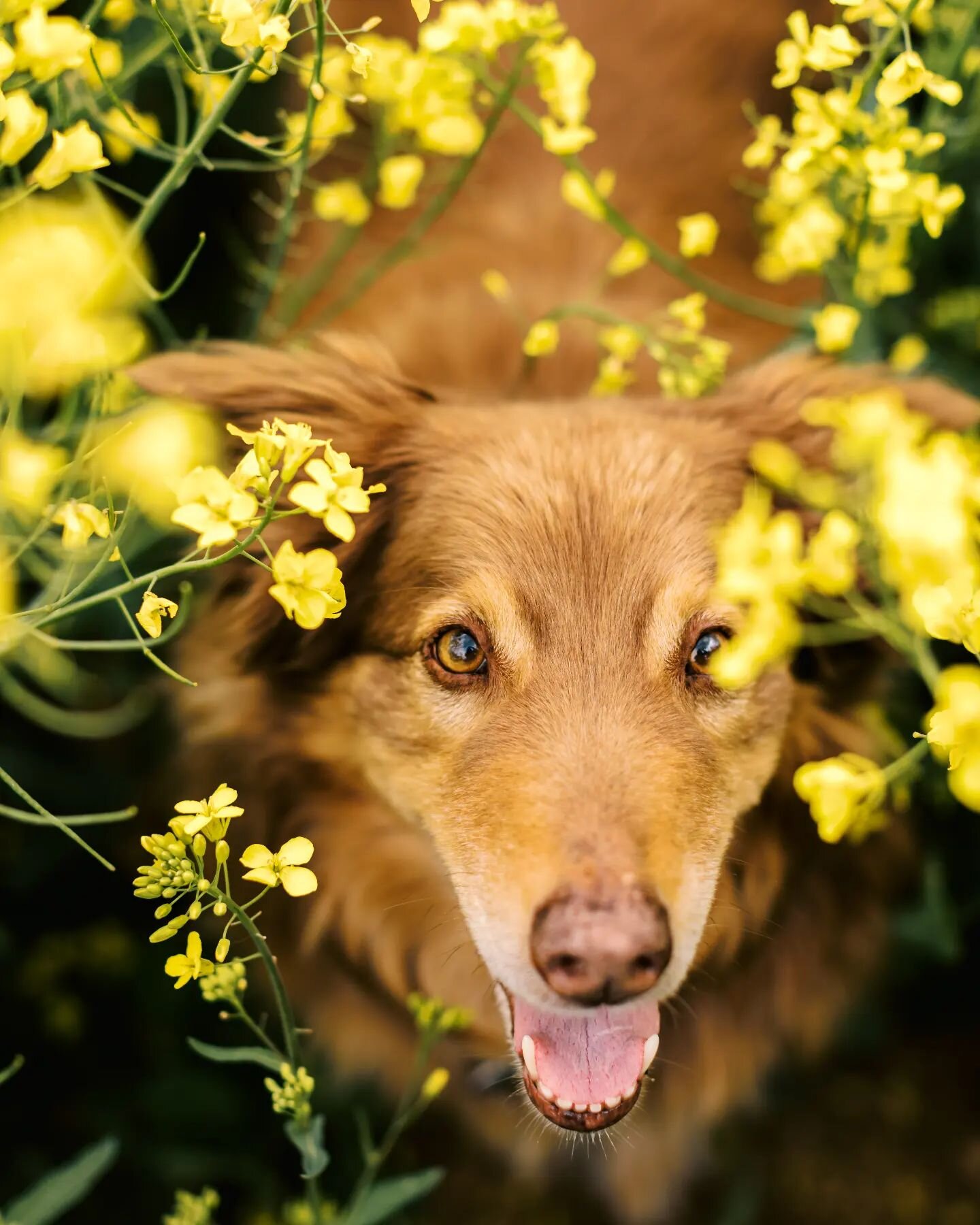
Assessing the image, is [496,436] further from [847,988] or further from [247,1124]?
[247,1124]

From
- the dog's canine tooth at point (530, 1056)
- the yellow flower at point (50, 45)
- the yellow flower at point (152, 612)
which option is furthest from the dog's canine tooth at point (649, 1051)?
the yellow flower at point (50, 45)

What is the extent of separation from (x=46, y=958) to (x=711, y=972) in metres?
1.64

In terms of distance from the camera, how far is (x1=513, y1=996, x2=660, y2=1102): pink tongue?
1732mm

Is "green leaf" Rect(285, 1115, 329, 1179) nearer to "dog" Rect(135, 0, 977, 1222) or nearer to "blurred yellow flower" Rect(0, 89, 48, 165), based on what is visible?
"dog" Rect(135, 0, 977, 1222)

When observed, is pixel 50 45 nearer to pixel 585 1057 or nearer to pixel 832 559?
pixel 832 559

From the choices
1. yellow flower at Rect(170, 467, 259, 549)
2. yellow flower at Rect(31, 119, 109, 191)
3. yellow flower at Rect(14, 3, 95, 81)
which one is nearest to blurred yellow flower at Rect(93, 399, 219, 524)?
yellow flower at Rect(170, 467, 259, 549)

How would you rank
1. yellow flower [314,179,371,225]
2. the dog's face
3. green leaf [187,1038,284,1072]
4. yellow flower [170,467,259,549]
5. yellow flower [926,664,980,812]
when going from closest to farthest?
yellow flower [926,664,980,812] < yellow flower [170,467,259,549] < green leaf [187,1038,284,1072] < the dog's face < yellow flower [314,179,371,225]

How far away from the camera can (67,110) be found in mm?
1595

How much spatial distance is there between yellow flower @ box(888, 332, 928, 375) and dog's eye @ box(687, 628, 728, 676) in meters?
0.71

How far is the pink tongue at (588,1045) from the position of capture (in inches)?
68.2

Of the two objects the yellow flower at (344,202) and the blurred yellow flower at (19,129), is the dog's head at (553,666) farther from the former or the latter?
the blurred yellow flower at (19,129)

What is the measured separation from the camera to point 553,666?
1.77 metres

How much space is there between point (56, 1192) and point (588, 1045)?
0.80 meters

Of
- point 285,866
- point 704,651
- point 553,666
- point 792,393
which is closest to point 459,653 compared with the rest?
point 553,666
